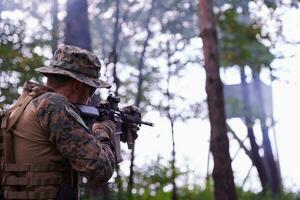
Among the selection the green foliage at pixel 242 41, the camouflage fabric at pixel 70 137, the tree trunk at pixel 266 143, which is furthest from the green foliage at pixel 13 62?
the tree trunk at pixel 266 143

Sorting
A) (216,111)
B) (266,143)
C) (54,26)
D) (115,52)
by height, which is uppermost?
(54,26)

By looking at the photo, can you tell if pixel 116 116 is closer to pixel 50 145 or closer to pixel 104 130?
pixel 104 130

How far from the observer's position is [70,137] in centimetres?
241

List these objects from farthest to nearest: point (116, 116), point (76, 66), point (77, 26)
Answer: point (77, 26) → point (116, 116) → point (76, 66)

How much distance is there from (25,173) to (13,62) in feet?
24.2

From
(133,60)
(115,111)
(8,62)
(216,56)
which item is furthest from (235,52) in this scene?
(115,111)

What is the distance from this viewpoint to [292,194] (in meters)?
11.7

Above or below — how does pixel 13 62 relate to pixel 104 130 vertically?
above

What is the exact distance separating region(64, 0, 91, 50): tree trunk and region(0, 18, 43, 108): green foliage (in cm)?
196

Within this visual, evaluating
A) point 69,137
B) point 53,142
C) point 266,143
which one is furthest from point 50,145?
point 266,143

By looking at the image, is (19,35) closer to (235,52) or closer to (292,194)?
(235,52)

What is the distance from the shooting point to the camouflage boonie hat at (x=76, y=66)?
8.57 ft

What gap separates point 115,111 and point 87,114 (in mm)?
328

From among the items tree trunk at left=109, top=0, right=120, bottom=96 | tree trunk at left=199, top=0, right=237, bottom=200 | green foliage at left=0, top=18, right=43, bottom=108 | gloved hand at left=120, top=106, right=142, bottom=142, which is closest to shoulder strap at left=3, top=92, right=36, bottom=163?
gloved hand at left=120, top=106, right=142, bottom=142
